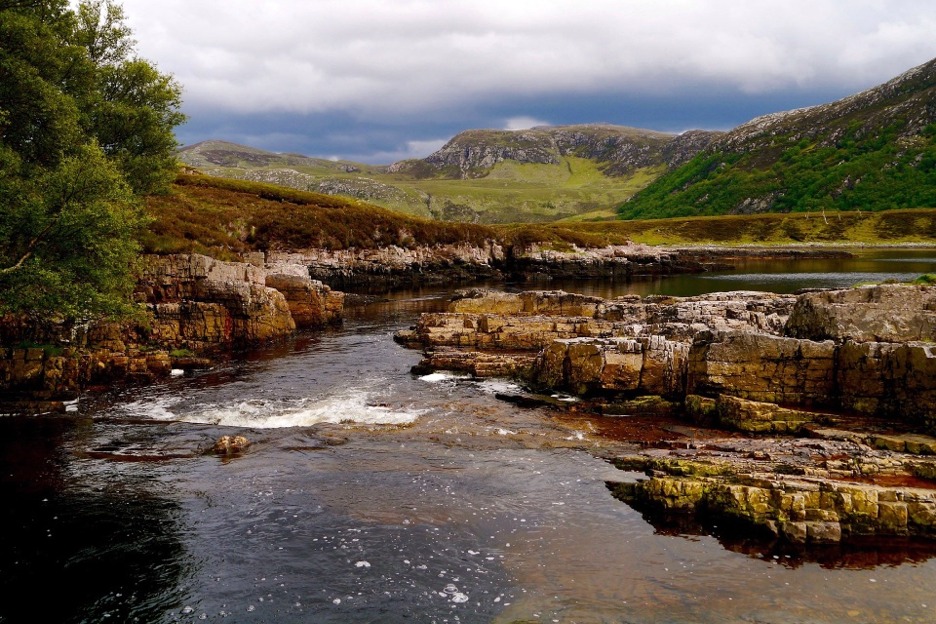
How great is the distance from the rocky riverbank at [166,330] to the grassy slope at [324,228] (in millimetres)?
5874

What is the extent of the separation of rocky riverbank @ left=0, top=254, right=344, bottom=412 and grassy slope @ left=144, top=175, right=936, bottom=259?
5.87 meters

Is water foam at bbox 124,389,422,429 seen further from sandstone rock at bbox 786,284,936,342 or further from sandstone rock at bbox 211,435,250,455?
sandstone rock at bbox 786,284,936,342

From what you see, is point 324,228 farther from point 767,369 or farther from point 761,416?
point 761,416

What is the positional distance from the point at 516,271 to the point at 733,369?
82.1 metres

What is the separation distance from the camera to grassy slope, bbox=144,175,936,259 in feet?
205

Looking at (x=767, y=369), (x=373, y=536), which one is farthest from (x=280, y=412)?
(x=767, y=369)

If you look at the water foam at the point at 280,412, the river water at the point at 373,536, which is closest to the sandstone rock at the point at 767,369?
the river water at the point at 373,536

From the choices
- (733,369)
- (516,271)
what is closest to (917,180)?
(516,271)

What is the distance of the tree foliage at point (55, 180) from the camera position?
2608 cm

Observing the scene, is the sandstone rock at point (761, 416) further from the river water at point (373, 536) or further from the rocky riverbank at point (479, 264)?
the rocky riverbank at point (479, 264)

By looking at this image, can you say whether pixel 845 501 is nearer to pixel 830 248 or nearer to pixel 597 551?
pixel 597 551

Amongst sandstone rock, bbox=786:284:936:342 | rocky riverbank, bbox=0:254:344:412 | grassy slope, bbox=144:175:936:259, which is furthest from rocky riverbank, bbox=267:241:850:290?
sandstone rock, bbox=786:284:936:342

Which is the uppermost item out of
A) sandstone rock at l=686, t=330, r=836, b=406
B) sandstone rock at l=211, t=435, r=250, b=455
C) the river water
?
sandstone rock at l=686, t=330, r=836, b=406

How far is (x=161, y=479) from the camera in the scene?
19406 mm
